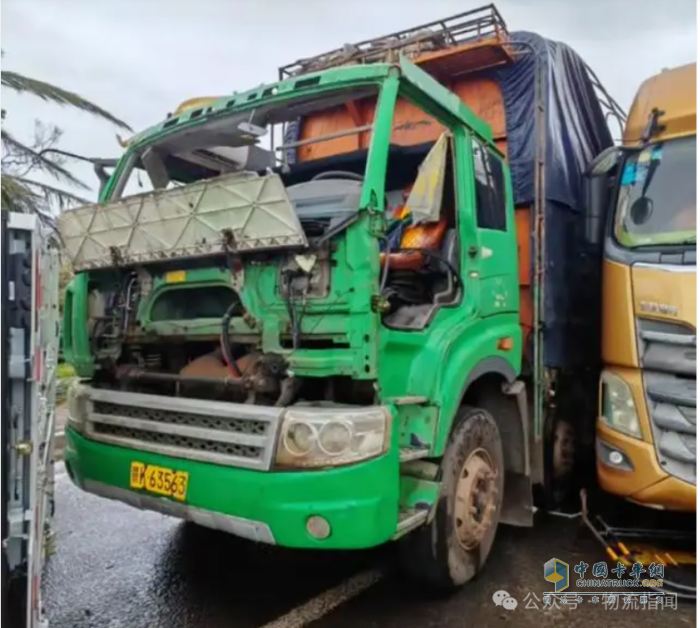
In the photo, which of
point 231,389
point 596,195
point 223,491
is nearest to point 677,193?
point 596,195

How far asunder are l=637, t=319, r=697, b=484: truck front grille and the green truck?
69cm

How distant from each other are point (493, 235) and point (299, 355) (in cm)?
154

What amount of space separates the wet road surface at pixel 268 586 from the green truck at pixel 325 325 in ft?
0.79

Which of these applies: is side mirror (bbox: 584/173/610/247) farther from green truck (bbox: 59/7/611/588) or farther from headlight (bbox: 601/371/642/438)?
headlight (bbox: 601/371/642/438)

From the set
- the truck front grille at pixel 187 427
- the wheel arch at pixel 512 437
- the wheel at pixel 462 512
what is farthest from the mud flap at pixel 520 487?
the truck front grille at pixel 187 427

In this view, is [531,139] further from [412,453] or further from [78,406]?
[78,406]

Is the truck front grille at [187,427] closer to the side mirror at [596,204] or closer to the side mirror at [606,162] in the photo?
the side mirror at [596,204]

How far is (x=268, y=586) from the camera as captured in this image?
10.8 ft

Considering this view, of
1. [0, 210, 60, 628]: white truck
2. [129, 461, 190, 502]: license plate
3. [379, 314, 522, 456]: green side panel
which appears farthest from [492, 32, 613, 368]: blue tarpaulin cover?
[0, 210, 60, 628]: white truck

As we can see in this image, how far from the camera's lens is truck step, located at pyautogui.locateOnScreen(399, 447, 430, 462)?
2662 mm

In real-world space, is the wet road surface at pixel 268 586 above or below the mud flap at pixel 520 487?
Result: below

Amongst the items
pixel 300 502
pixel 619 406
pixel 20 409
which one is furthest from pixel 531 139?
pixel 20 409

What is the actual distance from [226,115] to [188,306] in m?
1.09

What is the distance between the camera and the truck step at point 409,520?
102 inches
